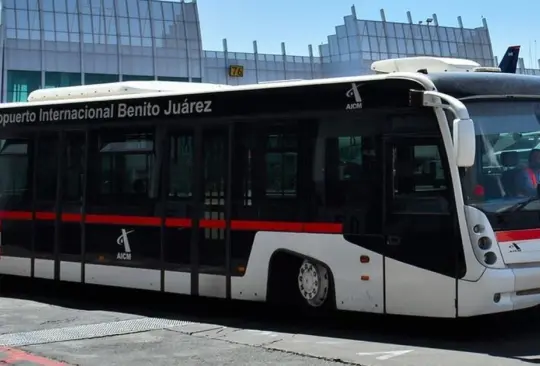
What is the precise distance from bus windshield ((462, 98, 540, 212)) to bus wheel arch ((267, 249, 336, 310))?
1982mm

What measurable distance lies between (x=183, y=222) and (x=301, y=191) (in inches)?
72.6

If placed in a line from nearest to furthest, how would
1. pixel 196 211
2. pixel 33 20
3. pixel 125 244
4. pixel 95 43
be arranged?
pixel 196 211 → pixel 125 244 → pixel 33 20 → pixel 95 43

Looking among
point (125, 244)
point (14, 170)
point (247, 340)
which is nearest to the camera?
point (247, 340)

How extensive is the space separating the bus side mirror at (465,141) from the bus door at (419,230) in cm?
A: 44

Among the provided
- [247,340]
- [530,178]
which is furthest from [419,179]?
[247,340]

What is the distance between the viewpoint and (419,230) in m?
8.31

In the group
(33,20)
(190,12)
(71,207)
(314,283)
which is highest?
(190,12)

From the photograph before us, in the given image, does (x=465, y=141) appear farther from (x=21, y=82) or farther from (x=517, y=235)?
(x=21, y=82)

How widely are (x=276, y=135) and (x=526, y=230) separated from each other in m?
3.12

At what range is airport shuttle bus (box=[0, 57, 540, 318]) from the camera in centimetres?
810

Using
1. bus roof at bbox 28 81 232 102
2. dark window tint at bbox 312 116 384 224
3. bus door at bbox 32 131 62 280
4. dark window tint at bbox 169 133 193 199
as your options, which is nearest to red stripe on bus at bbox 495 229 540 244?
dark window tint at bbox 312 116 384 224

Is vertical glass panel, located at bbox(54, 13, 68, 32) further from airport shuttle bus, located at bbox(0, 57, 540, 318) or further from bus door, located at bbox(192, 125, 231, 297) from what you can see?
bus door, located at bbox(192, 125, 231, 297)

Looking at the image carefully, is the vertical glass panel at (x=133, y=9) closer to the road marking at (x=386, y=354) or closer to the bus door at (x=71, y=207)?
the bus door at (x=71, y=207)

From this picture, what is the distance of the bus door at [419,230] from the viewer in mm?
8102
